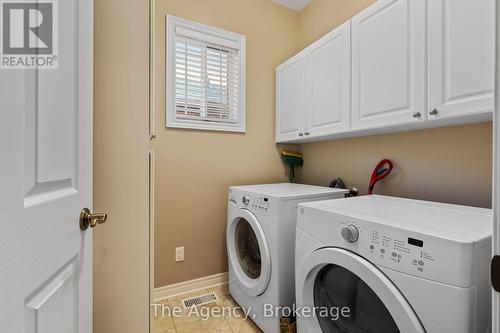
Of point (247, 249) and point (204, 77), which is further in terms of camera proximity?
point (204, 77)

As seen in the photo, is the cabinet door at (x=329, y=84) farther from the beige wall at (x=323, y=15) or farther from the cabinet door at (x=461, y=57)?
the cabinet door at (x=461, y=57)

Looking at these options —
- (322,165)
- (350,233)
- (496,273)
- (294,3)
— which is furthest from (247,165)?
(496,273)

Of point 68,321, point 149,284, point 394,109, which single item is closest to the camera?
point 68,321

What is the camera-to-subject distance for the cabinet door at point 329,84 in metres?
1.57

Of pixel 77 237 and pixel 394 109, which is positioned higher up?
pixel 394 109

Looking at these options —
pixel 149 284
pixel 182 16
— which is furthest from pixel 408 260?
pixel 182 16

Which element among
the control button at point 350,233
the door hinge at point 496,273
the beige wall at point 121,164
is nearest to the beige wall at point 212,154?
the beige wall at point 121,164

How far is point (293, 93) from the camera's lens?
209 cm

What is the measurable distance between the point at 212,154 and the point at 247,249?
2.88ft

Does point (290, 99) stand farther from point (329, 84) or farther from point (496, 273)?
point (496, 273)

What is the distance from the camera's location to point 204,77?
2.08 meters

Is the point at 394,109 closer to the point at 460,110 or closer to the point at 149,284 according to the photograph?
the point at 460,110

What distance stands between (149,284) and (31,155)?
782 mm

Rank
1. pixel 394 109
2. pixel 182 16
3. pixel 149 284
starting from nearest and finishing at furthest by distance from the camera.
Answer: pixel 149 284, pixel 394 109, pixel 182 16
